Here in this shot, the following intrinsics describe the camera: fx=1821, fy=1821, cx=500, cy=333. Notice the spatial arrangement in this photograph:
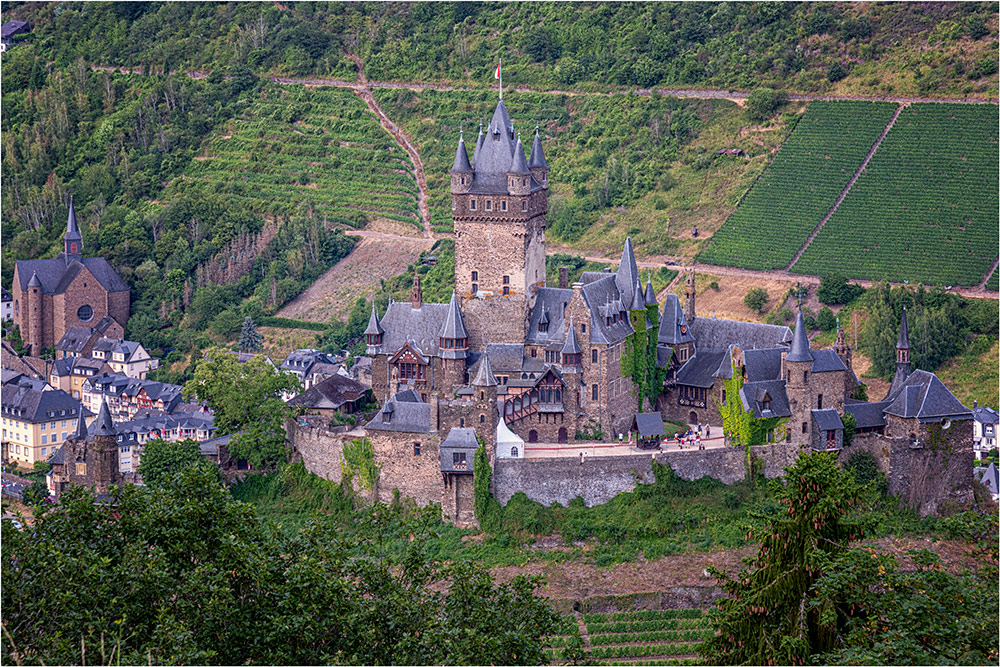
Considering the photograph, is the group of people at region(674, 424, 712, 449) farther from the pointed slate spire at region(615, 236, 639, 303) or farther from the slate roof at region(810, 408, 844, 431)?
the pointed slate spire at region(615, 236, 639, 303)

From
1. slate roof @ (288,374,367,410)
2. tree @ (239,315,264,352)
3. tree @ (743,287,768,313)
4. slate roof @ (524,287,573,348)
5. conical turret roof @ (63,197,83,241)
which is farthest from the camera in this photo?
conical turret roof @ (63,197,83,241)

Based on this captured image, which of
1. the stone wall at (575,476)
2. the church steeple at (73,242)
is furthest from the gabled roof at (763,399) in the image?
the church steeple at (73,242)

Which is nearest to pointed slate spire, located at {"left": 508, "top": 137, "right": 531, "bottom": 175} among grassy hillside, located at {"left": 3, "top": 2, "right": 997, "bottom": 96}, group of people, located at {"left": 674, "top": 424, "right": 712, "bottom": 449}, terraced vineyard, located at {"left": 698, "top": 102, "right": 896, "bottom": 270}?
group of people, located at {"left": 674, "top": 424, "right": 712, "bottom": 449}

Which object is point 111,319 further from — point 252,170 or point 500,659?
point 500,659

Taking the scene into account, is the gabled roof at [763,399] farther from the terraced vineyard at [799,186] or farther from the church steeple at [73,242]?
the church steeple at [73,242]

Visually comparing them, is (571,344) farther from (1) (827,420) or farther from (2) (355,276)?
(2) (355,276)
